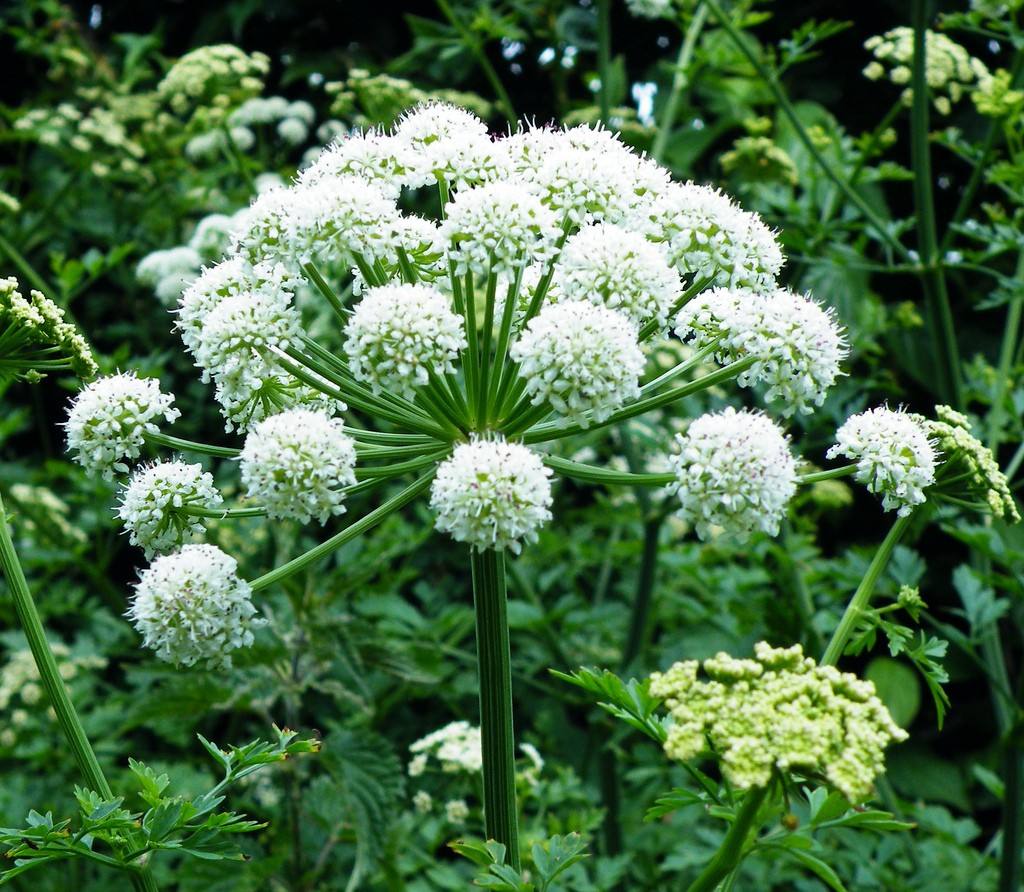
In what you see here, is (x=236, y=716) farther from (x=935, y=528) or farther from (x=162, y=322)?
(x=935, y=528)

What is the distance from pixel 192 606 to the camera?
194 centimetres

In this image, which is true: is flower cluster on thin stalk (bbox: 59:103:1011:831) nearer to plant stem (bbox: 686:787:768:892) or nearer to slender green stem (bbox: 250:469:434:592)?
slender green stem (bbox: 250:469:434:592)

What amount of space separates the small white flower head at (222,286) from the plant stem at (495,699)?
0.68 m

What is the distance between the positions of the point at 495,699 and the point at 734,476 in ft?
1.98

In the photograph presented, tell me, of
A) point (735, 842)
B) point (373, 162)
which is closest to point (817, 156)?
point (373, 162)

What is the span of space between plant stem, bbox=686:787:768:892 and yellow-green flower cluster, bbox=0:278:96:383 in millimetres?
1666

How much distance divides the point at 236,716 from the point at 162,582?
3012 mm

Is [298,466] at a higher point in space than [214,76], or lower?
lower

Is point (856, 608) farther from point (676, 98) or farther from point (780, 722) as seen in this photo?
point (676, 98)

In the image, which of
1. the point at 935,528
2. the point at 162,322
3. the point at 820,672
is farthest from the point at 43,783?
the point at 935,528

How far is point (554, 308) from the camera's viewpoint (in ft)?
6.35

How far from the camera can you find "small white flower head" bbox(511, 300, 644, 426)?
1864mm

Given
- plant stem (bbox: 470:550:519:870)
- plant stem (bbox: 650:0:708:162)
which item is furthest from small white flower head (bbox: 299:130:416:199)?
plant stem (bbox: 650:0:708:162)

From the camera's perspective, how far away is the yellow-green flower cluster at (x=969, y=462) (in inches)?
84.2
